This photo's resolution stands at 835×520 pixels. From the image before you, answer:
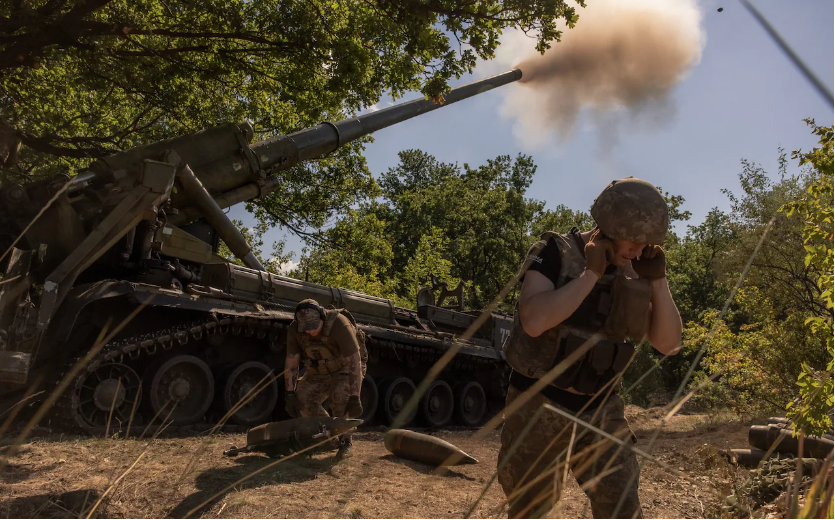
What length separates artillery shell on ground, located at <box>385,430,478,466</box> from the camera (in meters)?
7.80

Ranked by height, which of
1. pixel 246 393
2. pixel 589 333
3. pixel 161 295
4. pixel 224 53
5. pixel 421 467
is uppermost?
pixel 224 53

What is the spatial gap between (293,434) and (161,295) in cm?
368

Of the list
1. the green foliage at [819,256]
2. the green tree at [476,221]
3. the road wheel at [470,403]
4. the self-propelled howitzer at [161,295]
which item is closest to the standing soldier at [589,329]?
the green foliage at [819,256]

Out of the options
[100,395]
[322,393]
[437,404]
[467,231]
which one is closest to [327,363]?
[322,393]

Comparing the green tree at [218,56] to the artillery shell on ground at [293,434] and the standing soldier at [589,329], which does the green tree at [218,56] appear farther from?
the standing soldier at [589,329]

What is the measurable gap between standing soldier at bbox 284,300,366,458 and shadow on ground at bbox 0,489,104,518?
2.48 metres

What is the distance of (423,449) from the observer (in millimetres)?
8062

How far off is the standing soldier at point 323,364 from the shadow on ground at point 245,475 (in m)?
0.49

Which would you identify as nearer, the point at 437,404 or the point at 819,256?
the point at 819,256

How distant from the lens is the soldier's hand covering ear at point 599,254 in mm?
2889

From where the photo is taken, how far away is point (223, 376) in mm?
10227

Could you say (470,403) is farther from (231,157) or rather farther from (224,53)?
(224,53)

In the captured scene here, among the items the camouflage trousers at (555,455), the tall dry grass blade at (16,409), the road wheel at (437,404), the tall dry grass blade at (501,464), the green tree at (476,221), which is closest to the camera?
the tall dry grass blade at (501,464)

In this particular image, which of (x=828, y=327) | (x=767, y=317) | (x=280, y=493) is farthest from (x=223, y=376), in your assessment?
(x=767, y=317)
